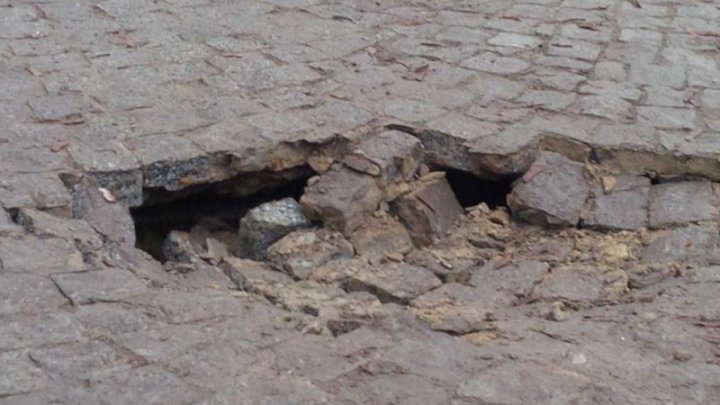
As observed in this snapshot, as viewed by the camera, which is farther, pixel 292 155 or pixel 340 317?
pixel 292 155

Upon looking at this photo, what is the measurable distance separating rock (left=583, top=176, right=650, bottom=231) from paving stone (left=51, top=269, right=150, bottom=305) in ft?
6.51

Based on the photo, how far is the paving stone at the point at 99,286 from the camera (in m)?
3.78

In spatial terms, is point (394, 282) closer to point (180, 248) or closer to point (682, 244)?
point (180, 248)

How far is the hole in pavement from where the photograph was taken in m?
4.91

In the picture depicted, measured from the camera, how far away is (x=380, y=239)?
483 centimetres

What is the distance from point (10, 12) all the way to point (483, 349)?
3.69 meters

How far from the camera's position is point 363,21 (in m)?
6.56

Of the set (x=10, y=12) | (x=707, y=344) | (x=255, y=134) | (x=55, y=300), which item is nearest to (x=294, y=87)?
(x=255, y=134)

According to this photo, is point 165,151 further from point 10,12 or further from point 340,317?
point 10,12

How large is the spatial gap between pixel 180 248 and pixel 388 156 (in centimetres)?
96

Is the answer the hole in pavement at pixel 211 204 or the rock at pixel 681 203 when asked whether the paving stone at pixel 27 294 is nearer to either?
the hole in pavement at pixel 211 204

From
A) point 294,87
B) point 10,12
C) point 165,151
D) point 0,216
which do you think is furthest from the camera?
point 10,12

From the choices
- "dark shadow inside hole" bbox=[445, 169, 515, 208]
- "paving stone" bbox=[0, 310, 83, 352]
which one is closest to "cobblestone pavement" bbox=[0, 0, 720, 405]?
"paving stone" bbox=[0, 310, 83, 352]

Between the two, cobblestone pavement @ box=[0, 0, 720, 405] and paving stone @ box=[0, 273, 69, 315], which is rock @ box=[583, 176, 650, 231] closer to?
cobblestone pavement @ box=[0, 0, 720, 405]
